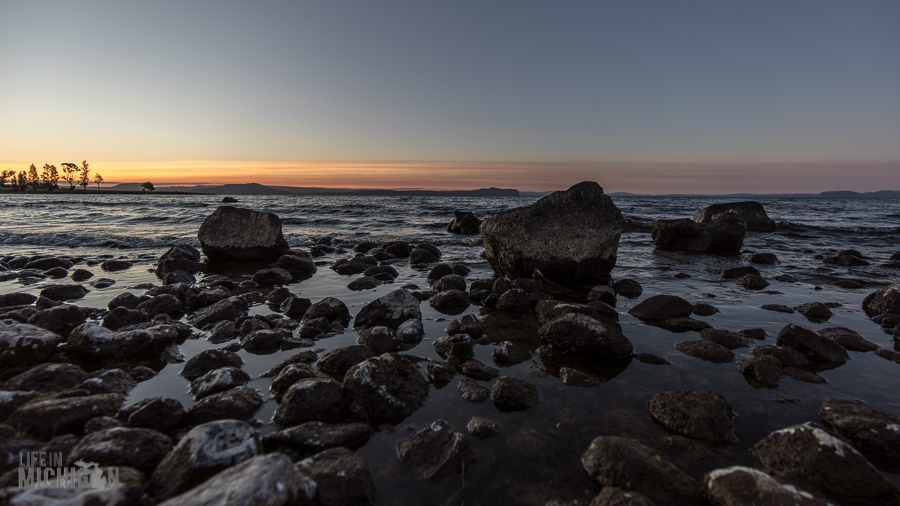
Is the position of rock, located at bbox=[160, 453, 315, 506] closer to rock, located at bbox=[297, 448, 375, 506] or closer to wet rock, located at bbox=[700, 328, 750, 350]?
rock, located at bbox=[297, 448, 375, 506]

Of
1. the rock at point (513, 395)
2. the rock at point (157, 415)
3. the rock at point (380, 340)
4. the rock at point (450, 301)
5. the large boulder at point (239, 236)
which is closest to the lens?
the rock at point (157, 415)

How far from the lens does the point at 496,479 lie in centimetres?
251

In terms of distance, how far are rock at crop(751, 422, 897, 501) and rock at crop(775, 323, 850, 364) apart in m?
2.22

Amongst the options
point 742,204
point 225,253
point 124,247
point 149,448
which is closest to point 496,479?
point 149,448

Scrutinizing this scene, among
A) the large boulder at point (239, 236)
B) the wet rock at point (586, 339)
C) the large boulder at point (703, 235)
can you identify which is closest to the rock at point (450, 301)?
the wet rock at point (586, 339)

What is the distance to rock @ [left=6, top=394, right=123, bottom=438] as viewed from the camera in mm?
2750

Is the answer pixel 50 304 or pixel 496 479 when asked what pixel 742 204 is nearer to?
pixel 496 479

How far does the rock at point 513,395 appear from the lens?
335 cm

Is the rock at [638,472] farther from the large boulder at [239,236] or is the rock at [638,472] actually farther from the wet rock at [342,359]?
the large boulder at [239,236]

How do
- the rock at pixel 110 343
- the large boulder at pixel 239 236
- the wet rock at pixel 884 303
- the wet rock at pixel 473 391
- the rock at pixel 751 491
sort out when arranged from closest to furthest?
the rock at pixel 751 491, the wet rock at pixel 473 391, the rock at pixel 110 343, the wet rock at pixel 884 303, the large boulder at pixel 239 236

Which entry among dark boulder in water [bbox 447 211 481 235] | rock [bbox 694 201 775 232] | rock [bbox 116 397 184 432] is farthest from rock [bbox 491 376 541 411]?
rock [bbox 694 201 775 232]

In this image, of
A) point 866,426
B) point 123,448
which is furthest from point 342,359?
point 866,426

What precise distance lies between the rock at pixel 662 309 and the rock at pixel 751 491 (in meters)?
3.67

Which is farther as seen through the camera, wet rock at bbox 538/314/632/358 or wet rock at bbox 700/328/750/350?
wet rock at bbox 700/328/750/350
